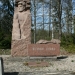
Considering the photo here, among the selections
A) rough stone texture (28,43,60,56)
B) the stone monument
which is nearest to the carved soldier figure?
the stone monument

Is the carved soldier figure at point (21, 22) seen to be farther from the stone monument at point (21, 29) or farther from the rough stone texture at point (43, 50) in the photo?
the rough stone texture at point (43, 50)

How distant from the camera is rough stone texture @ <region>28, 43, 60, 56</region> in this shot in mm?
12805

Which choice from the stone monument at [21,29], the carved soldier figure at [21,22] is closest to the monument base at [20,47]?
the stone monument at [21,29]

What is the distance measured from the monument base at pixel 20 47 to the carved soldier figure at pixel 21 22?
230mm

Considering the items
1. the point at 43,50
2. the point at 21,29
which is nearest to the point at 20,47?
the point at 21,29

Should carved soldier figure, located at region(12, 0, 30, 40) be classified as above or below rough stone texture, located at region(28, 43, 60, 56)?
above

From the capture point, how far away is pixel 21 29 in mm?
13477

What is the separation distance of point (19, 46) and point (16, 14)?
6.08 ft

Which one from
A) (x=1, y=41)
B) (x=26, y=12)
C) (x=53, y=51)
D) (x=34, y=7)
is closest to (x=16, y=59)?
(x=53, y=51)

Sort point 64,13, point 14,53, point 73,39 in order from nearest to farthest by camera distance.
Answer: point 14,53
point 73,39
point 64,13

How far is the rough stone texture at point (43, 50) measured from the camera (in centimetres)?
1280

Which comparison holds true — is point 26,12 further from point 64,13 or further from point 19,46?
point 64,13

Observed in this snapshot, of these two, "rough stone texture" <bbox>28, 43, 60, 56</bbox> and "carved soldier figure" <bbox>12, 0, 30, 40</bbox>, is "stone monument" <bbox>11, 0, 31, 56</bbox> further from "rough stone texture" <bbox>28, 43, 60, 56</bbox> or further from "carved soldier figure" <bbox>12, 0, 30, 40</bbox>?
"rough stone texture" <bbox>28, 43, 60, 56</bbox>

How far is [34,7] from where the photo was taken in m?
30.8
